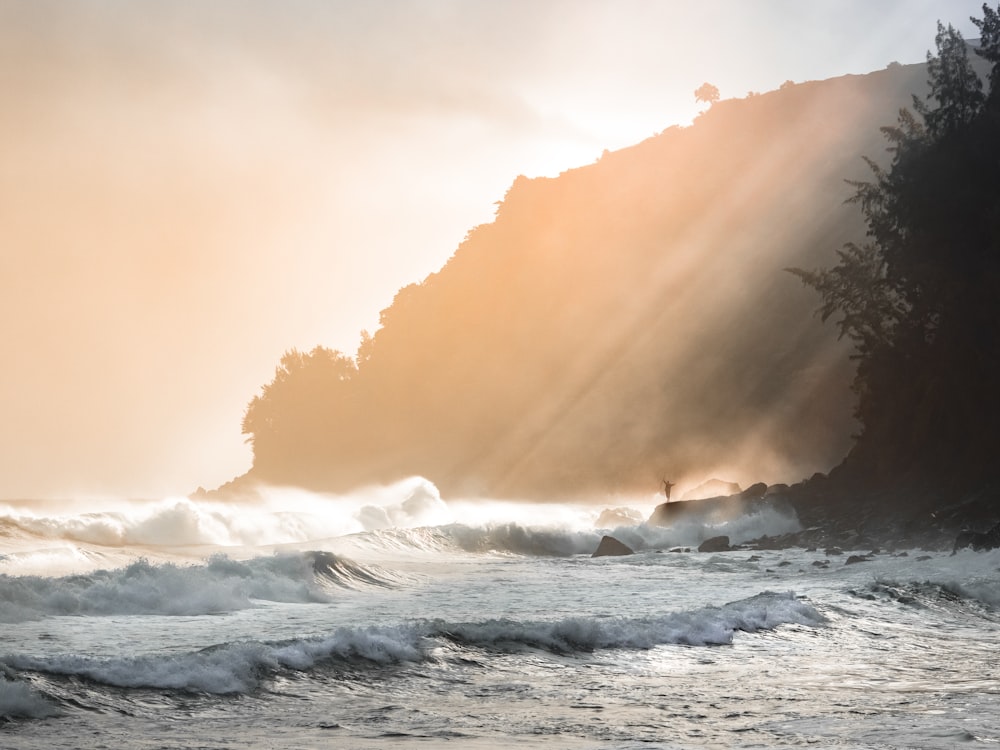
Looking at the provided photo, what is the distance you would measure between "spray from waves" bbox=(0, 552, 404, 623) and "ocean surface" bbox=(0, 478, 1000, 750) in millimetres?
42

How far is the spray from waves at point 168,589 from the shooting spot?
14141 mm

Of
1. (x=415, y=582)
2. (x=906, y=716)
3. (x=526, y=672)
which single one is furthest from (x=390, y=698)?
(x=415, y=582)

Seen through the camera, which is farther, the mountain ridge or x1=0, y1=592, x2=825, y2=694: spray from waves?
the mountain ridge

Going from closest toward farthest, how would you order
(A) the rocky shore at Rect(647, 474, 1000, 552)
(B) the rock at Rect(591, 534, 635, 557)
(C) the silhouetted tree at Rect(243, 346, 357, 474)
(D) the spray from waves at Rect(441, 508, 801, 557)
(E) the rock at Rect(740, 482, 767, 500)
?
(A) the rocky shore at Rect(647, 474, 1000, 552) < (B) the rock at Rect(591, 534, 635, 557) < (D) the spray from waves at Rect(441, 508, 801, 557) < (E) the rock at Rect(740, 482, 767, 500) < (C) the silhouetted tree at Rect(243, 346, 357, 474)

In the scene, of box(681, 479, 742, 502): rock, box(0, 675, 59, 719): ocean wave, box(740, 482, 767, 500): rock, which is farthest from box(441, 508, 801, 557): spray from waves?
box(0, 675, 59, 719): ocean wave

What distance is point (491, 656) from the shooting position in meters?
11.1

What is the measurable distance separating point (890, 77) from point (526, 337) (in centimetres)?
4523

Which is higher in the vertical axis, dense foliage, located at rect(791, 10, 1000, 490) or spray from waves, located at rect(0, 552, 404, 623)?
dense foliage, located at rect(791, 10, 1000, 490)

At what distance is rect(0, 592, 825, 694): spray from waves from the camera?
884 cm

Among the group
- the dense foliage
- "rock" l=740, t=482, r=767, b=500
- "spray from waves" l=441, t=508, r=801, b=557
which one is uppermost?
the dense foliage

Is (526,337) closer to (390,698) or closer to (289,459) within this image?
(289,459)

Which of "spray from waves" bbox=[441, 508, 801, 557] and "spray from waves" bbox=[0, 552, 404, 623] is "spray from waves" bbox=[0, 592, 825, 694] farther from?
"spray from waves" bbox=[441, 508, 801, 557]

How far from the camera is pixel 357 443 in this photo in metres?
104

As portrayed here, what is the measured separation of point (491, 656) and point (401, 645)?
3.43 ft
